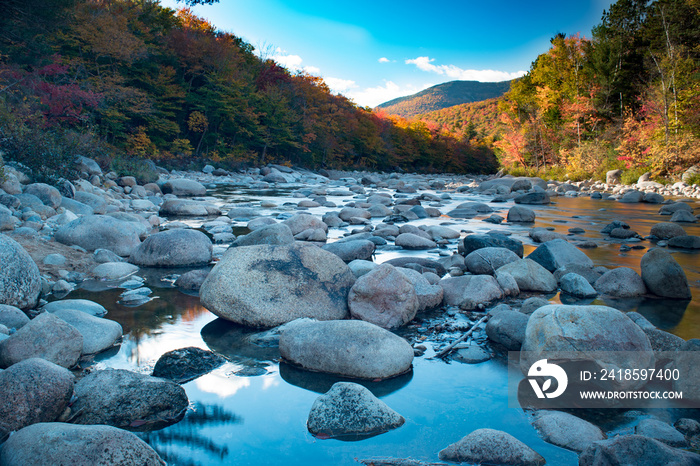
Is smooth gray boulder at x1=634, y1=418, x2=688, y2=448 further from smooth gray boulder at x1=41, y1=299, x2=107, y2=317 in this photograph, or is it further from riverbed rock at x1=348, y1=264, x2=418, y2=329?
smooth gray boulder at x1=41, y1=299, x2=107, y2=317

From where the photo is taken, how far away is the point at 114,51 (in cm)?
2345

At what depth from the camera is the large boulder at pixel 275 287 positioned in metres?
4.35

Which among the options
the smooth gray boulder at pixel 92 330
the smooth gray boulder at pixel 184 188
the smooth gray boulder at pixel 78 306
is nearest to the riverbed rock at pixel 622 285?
the smooth gray boulder at pixel 92 330

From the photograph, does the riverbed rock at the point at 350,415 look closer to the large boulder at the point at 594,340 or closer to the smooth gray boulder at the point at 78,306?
the large boulder at the point at 594,340

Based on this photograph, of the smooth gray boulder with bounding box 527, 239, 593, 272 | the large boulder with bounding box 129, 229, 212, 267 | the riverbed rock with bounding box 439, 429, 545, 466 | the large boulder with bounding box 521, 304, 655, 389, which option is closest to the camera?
the riverbed rock with bounding box 439, 429, 545, 466

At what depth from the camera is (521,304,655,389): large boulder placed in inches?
125

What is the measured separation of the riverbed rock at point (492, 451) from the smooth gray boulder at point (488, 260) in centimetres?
396

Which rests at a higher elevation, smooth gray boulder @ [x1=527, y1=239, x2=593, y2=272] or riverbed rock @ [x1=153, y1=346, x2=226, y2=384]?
smooth gray boulder @ [x1=527, y1=239, x2=593, y2=272]

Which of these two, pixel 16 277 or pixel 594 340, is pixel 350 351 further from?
pixel 16 277

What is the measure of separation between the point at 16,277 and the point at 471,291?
500cm

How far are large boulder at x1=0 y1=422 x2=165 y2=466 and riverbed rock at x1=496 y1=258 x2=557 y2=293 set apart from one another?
4.82 meters

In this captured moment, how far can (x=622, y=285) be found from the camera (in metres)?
5.40

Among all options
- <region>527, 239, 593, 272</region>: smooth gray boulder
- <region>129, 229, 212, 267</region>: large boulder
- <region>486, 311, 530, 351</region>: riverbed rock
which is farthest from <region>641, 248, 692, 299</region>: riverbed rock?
<region>129, 229, 212, 267</region>: large boulder

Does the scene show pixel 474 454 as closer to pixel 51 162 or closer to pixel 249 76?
pixel 51 162
